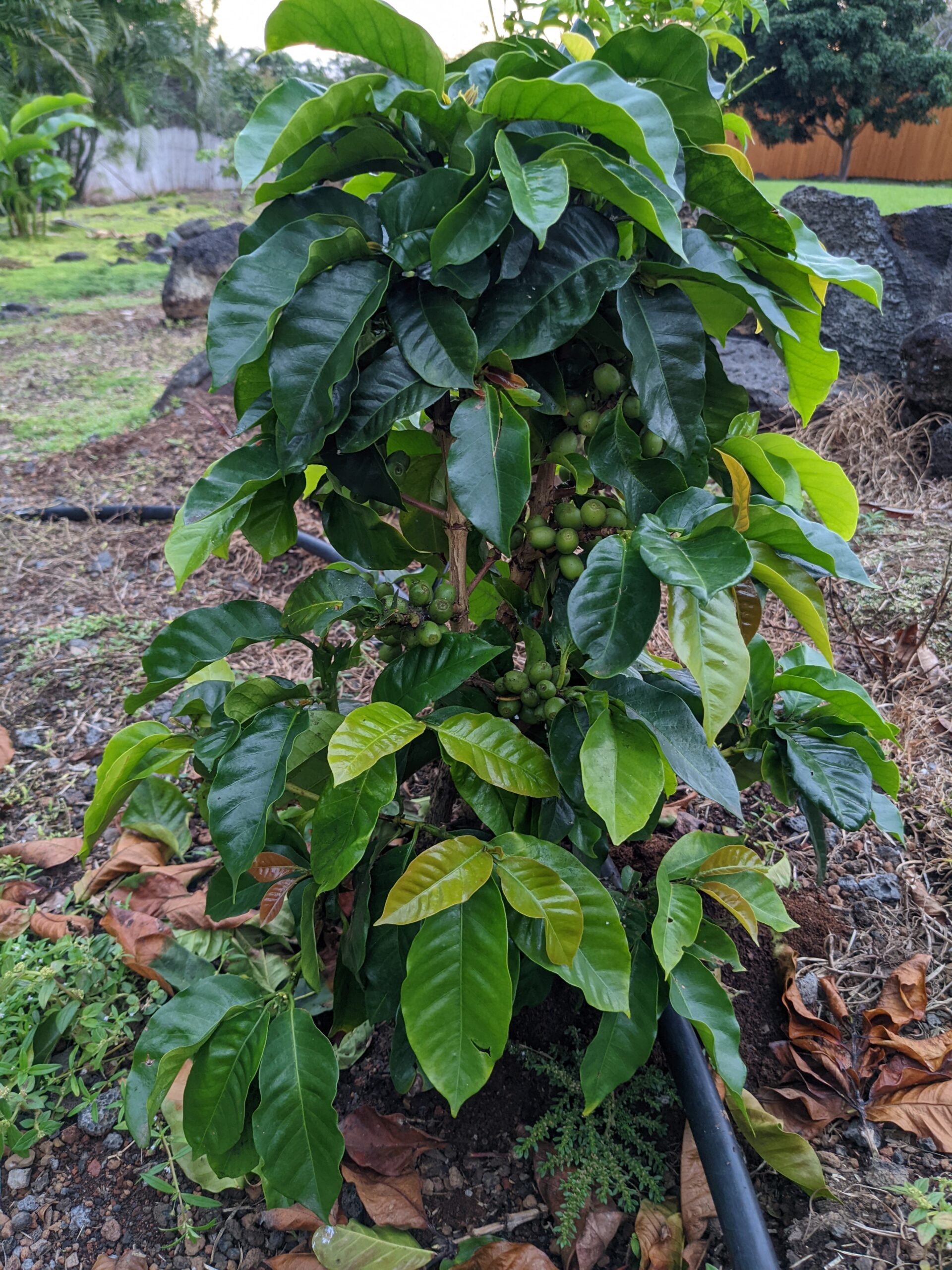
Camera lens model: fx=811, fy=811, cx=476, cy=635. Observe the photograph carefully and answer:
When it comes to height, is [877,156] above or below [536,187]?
above

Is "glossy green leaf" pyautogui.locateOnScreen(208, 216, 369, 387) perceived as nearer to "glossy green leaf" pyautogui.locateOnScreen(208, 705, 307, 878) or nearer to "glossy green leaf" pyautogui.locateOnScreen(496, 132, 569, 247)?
"glossy green leaf" pyautogui.locateOnScreen(496, 132, 569, 247)

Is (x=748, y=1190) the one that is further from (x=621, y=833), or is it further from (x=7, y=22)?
(x=7, y=22)

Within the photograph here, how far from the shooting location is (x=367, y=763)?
755mm

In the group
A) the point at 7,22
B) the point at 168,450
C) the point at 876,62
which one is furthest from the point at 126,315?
the point at 876,62

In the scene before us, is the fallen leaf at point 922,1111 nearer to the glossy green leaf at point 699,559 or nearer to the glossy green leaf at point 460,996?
the glossy green leaf at point 460,996

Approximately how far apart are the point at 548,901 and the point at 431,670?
263mm

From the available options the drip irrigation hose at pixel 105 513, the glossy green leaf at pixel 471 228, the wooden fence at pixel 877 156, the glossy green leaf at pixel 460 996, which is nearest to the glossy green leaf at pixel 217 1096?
the glossy green leaf at pixel 460 996

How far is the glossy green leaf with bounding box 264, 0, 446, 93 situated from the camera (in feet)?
2.18

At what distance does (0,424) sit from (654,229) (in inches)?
175

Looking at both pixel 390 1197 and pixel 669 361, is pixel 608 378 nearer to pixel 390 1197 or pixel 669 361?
pixel 669 361

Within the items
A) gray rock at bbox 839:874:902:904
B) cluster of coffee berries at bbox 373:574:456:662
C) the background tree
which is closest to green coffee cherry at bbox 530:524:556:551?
cluster of coffee berries at bbox 373:574:456:662

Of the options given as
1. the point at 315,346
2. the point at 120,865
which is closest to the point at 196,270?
the point at 120,865

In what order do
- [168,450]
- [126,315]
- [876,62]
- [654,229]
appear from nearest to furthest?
[654,229] < [168,450] < [126,315] < [876,62]

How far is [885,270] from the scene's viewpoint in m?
3.70
